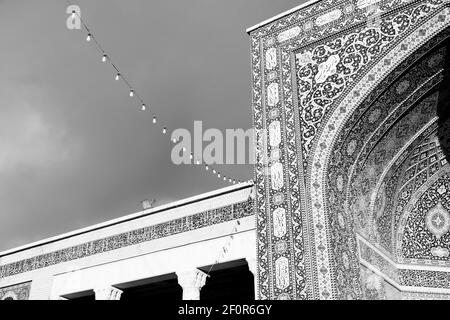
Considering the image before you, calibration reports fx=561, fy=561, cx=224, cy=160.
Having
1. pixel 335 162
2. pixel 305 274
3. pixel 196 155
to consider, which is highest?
pixel 196 155

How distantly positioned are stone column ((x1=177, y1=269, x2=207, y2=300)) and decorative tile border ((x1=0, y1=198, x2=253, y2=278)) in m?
0.50

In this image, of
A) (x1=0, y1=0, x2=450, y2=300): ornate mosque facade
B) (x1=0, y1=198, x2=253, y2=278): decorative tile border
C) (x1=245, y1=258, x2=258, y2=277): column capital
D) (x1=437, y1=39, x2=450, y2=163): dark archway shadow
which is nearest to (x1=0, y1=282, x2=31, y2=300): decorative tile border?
(x1=0, y1=198, x2=253, y2=278): decorative tile border

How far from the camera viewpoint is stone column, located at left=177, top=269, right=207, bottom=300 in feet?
19.4

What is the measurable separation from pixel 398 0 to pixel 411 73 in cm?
73

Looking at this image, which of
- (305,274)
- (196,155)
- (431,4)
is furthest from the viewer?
(196,155)

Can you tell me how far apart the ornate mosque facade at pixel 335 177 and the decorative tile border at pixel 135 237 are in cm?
2

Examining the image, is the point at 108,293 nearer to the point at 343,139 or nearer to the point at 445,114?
the point at 343,139

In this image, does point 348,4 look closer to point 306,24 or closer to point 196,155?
point 306,24

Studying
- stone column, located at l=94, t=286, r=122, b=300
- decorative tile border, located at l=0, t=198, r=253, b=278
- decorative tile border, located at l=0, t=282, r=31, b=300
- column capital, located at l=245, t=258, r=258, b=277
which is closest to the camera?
column capital, located at l=245, t=258, r=258, b=277

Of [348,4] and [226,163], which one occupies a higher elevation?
[348,4]

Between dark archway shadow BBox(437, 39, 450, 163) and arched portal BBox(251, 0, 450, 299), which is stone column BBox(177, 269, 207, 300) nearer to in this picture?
arched portal BBox(251, 0, 450, 299)

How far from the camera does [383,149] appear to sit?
5.75m

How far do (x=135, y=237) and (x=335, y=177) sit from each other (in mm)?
2663

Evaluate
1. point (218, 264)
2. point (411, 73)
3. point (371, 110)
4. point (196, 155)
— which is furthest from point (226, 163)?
point (411, 73)
